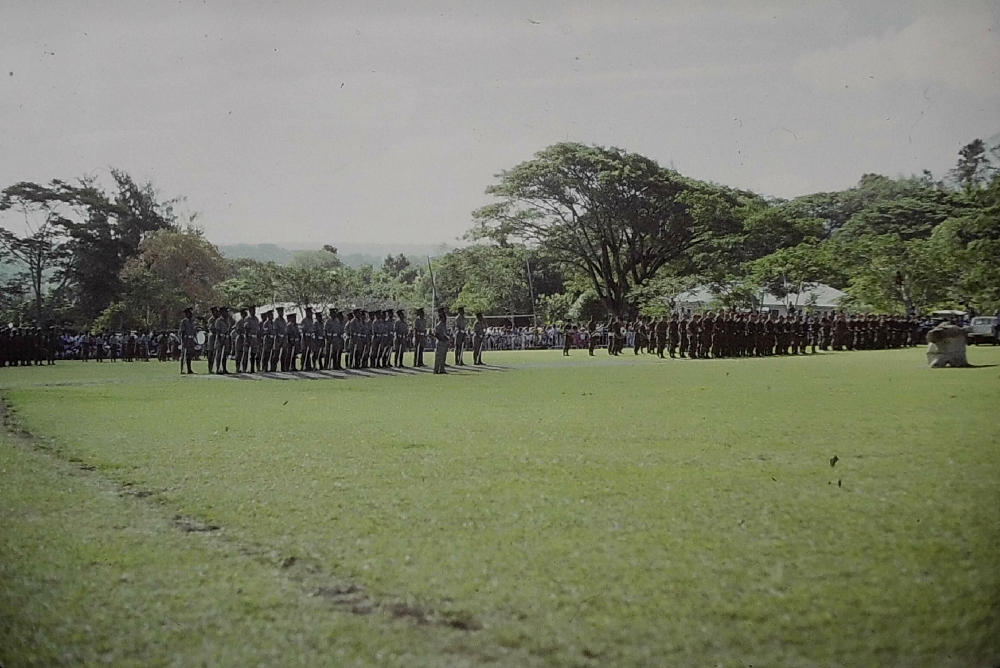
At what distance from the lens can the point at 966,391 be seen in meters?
10.3

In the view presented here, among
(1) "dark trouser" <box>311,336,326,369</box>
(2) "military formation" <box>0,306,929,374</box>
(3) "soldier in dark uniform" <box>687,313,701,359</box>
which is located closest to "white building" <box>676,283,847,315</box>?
(2) "military formation" <box>0,306,929,374</box>

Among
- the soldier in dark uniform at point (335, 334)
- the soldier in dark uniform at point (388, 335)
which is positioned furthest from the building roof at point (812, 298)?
the soldier in dark uniform at point (335, 334)

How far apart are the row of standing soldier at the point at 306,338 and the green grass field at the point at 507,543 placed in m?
10.7

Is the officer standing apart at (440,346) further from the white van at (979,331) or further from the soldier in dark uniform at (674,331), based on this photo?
the white van at (979,331)

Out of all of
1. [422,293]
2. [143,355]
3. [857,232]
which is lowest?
[143,355]

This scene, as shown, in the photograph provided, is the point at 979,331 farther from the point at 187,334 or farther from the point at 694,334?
the point at 187,334

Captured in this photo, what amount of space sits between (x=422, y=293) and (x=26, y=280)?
18.6 metres

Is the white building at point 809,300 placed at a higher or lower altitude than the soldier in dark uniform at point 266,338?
higher

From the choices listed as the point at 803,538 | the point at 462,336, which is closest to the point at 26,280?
the point at 803,538

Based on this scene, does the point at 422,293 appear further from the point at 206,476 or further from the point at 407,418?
the point at 206,476

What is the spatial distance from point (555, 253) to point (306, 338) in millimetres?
9763

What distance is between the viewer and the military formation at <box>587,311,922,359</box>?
89.0 feet

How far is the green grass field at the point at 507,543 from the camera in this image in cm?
307

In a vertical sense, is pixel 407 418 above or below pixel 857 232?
below
